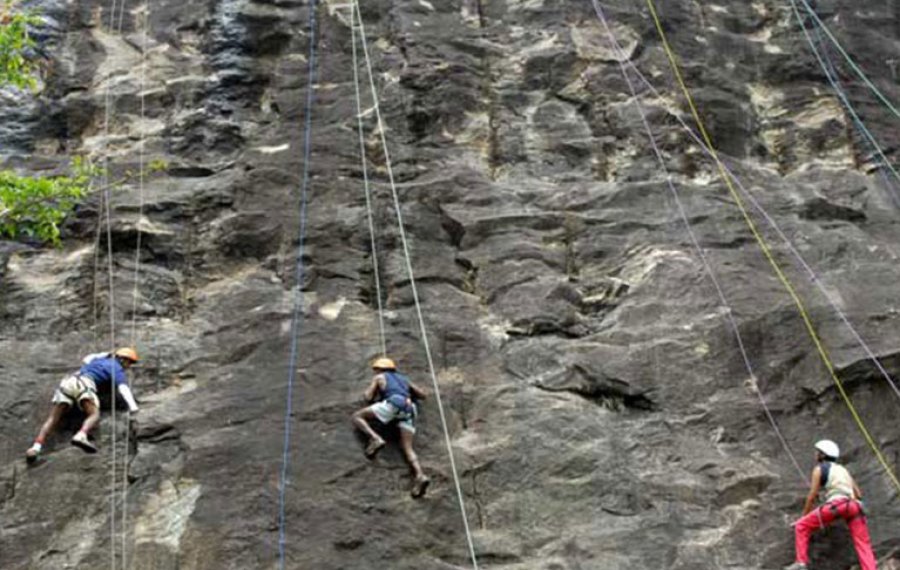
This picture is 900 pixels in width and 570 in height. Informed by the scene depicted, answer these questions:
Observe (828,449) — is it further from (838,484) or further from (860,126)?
(860,126)

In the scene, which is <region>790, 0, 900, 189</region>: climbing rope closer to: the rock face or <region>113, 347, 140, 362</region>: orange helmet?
the rock face

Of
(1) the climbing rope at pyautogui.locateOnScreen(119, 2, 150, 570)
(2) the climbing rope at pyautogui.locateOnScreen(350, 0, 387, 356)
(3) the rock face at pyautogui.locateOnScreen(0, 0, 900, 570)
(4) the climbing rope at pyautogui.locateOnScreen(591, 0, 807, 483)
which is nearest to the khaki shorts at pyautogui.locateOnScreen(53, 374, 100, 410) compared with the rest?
(3) the rock face at pyautogui.locateOnScreen(0, 0, 900, 570)

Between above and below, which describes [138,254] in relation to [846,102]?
above

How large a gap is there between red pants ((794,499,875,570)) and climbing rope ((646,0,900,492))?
3.36 feet

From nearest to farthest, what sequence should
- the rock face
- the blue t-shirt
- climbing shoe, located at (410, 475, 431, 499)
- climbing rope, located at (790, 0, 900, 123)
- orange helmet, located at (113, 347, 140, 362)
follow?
the rock face
climbing shoe, located at (410, 475, 431, 499)
the blue t-shirt
orange helmet, located at (113, 347, 140, 362)
climbing rope, located at (790, 0, 900, 123)

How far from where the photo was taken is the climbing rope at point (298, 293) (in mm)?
10375

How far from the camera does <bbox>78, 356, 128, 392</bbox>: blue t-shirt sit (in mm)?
11289

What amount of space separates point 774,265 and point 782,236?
62 cm

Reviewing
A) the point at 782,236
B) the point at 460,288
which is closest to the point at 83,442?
the point at 460,288

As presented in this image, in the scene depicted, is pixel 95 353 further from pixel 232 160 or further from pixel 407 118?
pixel 407 118

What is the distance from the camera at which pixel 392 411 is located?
11.1 m

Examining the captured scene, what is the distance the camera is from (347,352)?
12.1m

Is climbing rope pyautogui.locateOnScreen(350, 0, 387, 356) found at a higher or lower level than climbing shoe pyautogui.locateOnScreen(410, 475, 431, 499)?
higher

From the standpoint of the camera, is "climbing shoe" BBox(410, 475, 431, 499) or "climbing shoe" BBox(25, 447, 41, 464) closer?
"climbing shoe" BBox(410, 475, 431, 499)
